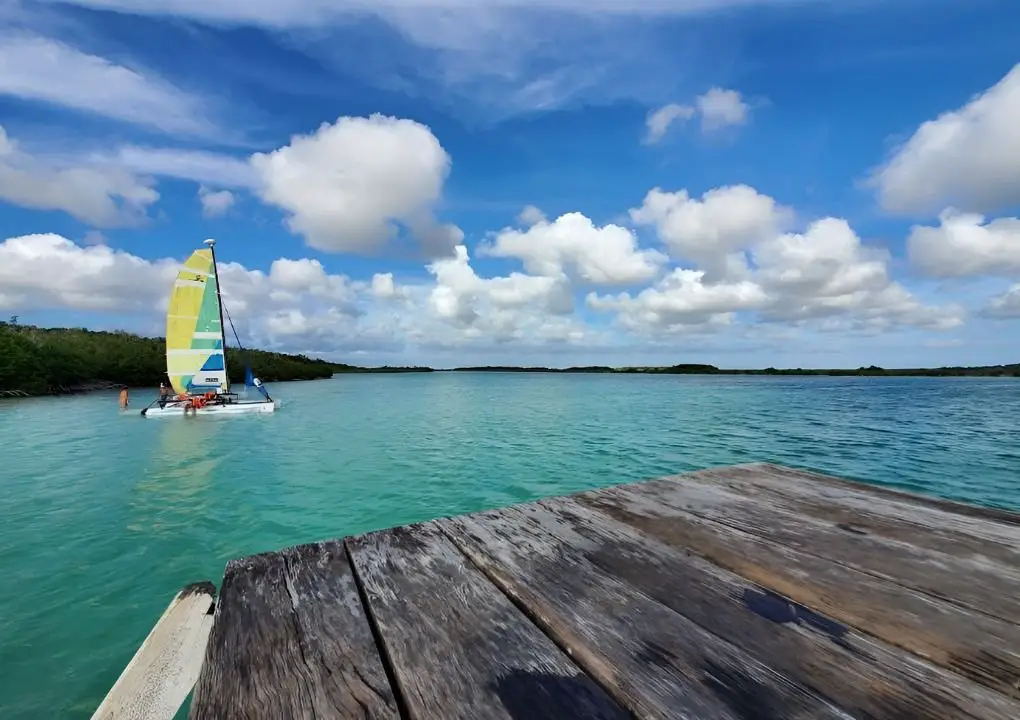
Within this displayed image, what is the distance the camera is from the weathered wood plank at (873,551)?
6.52 feet

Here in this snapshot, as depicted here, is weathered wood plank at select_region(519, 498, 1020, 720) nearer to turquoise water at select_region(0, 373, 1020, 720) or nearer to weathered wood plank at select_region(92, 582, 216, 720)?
weathered wood plank at select_region(92, 582, 216, 720)

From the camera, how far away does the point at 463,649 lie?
159 cm

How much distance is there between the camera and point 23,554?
850 centimetres

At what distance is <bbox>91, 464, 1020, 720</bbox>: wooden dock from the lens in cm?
135

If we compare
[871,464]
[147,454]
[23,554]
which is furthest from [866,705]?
[147,454]

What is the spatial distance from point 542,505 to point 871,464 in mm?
17495

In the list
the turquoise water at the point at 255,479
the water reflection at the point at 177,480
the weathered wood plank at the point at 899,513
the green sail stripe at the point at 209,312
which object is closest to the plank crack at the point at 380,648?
the weathered wood plank at the point at 899,513

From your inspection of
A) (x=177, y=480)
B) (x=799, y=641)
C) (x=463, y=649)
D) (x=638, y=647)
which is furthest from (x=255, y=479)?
(x=799, y=641)

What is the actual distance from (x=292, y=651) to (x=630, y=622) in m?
1.17

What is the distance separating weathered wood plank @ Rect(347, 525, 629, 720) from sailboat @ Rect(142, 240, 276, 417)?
35214mm

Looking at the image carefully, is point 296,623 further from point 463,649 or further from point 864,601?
point 864,601

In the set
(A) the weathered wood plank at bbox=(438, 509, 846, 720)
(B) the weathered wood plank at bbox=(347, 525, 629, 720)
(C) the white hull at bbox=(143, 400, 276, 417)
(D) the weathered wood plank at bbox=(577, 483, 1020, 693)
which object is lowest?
(C) the white hull at bbox=(143, 400, 276, 417)

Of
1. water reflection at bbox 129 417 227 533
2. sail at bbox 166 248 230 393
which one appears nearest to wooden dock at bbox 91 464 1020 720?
water reflection at bbox 129 417 227 533

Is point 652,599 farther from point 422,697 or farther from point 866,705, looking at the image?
point 422,697
